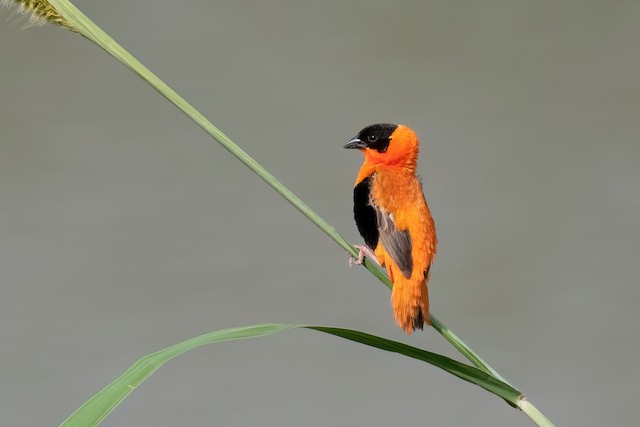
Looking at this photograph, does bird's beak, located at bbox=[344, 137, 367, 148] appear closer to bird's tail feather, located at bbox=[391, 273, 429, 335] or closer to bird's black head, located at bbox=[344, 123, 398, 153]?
bird's black head, located at bbox=[344, 123, 398, 153]

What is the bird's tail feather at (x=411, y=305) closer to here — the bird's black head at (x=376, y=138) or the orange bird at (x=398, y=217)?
the orange bird at (x=398, y=217)

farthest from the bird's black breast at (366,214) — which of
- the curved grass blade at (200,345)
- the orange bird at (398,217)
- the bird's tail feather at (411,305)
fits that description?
the curved grass blade at (200,345)

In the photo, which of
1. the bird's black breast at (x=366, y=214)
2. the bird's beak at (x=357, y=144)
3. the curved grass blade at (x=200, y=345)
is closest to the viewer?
the curved grass blade at (x=200, y=345)

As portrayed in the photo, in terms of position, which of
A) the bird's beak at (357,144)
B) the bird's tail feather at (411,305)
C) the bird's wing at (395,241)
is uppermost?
the bird's beak at (357,144)

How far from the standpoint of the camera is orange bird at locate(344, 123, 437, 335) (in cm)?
127

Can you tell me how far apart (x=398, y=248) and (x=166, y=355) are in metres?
0.60

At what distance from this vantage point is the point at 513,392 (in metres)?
0.91

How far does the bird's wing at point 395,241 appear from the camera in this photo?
1305 mm

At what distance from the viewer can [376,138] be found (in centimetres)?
152

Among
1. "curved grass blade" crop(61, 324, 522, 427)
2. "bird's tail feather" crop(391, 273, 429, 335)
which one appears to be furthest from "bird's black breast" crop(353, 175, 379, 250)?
"curved grass blade" crop(61, 324, 522, 427)

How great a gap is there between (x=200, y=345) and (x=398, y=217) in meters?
0.63

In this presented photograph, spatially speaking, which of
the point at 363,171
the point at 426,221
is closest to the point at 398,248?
the point at 426,221

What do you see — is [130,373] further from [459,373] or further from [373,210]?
[373,210]

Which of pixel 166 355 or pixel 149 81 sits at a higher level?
pixel 149 81
